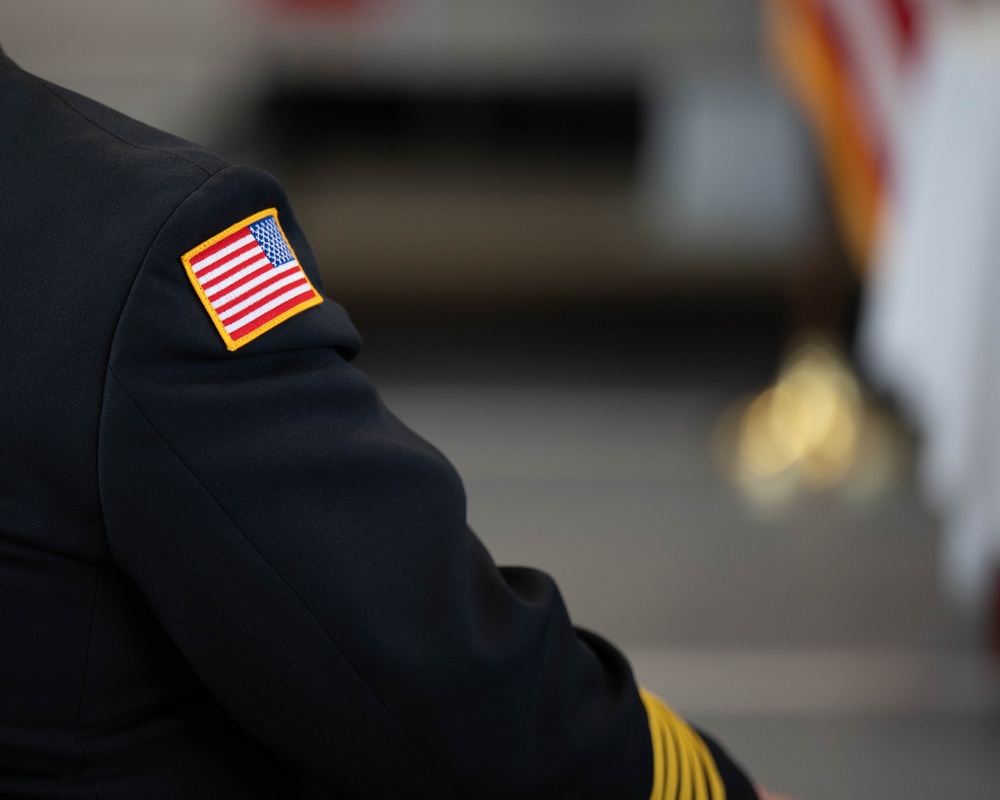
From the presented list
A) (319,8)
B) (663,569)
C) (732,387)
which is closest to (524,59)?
(319,8)

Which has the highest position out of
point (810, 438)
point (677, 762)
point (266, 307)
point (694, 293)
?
point (266, 307)

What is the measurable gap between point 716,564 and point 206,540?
6.71 ft

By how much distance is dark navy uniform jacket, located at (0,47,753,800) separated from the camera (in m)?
0.53

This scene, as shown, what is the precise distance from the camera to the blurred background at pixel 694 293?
199 cm

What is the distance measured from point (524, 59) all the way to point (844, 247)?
157 cm

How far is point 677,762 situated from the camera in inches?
26.1

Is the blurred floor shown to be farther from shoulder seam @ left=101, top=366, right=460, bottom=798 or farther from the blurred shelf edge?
shoulder seam @ left=101, top=366, right=460, bottom=798

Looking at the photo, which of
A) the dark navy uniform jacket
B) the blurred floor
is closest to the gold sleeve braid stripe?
the dark navy uniform jacket

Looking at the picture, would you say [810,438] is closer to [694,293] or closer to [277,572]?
[694,293]

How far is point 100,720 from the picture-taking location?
23.6 inches

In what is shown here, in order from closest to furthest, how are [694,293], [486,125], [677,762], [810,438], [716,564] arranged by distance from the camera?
[677,762] → [716,564] → [810,438] → [694,293] → [486,125]

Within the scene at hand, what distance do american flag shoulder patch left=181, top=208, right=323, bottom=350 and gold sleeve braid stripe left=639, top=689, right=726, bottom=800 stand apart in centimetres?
28

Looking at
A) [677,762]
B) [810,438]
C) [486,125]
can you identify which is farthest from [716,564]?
[486,125]

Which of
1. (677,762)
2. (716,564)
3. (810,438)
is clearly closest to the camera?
(677,762)
